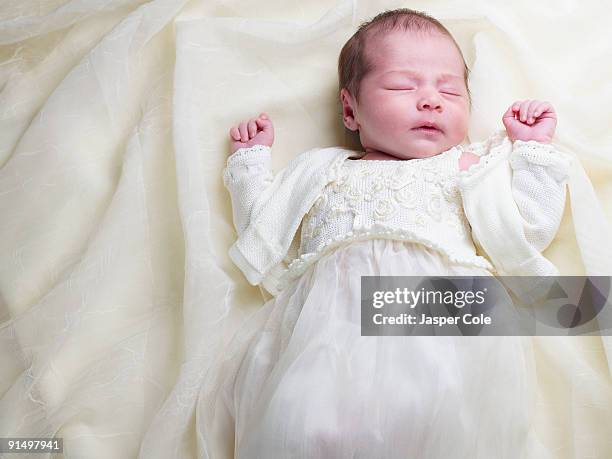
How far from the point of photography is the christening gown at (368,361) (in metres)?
1.19

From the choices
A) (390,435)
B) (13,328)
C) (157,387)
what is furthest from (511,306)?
(13,328)

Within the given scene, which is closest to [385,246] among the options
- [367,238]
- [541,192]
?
[367,238]

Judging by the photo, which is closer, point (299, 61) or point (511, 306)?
point (511, 306)

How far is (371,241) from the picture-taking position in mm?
1441

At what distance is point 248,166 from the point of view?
160cm

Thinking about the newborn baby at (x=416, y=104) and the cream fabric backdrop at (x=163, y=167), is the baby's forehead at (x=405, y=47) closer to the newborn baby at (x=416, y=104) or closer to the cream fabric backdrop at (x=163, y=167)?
the newborn baby at (x=416, y=104)

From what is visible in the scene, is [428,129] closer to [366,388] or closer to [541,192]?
[541,192]

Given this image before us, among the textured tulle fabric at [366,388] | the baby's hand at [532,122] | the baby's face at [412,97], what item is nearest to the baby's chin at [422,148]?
the baby's face at [412,97]

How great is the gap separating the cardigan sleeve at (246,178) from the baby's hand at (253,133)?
2 centimetres

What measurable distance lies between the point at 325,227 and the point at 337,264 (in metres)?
0.10

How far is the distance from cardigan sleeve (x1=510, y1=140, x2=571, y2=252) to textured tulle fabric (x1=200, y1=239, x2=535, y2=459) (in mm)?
134

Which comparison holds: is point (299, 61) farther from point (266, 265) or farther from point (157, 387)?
point (157, 387)

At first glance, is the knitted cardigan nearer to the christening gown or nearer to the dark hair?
the christening gown

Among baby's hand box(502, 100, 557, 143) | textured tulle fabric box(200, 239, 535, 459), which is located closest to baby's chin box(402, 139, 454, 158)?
baby's hand box(502, 100, 557, 143)
